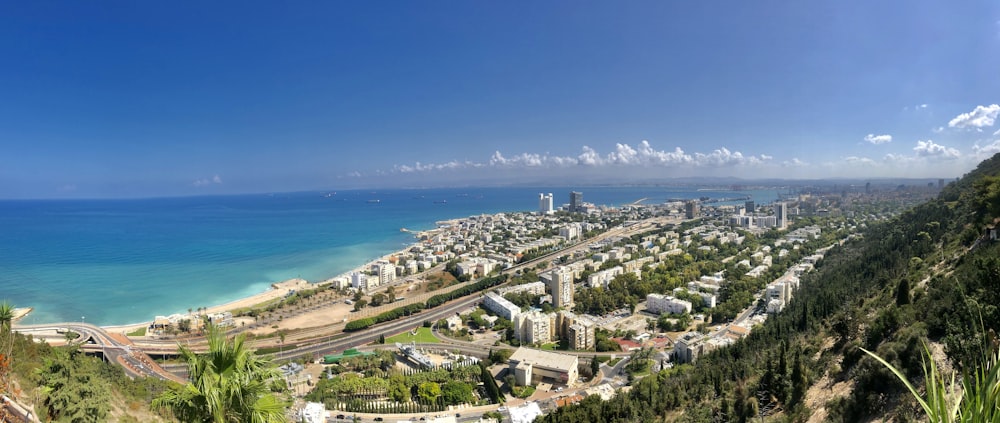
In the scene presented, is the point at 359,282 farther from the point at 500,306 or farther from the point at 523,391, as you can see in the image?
the point at 523,391

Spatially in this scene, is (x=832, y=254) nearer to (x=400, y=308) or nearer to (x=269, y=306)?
(x=400, y=308)

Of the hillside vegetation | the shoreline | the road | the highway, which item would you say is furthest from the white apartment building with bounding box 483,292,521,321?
the road

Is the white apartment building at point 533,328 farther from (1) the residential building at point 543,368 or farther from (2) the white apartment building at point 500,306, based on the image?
(1) the residential building at point 543,368

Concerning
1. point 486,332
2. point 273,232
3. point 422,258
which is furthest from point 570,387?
point 273,232

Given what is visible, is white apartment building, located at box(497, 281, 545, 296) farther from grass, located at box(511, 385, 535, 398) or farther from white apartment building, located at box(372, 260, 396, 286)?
grass, located at box(511, 385, 535, 398)

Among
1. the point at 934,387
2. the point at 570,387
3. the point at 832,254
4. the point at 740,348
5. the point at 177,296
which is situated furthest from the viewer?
the point at 832,254

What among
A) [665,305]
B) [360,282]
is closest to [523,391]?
[665,305]
